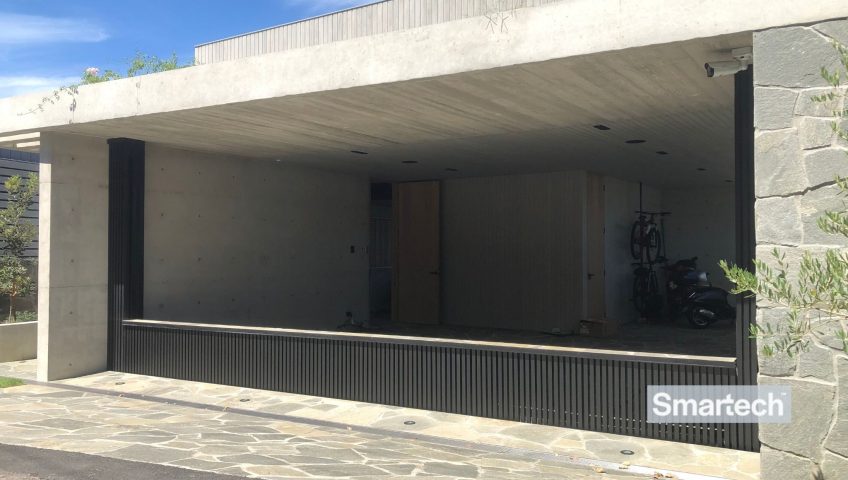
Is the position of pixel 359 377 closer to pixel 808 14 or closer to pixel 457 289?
pixel 808 14

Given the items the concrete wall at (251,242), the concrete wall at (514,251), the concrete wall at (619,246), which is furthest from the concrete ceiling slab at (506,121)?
the concrete wall at (619,246)

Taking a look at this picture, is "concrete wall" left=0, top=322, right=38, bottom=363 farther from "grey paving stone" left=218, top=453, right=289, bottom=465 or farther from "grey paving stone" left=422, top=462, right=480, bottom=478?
"grey paving stone" left=422, top=462, right=480, bottom=478

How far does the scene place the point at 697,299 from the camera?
41.9ft

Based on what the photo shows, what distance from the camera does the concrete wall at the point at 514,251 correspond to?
472 inches

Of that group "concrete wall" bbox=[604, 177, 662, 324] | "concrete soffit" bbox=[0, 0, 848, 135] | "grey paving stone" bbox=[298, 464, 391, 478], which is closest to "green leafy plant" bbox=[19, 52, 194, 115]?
"concrete soffit" bbox=[0, 0, 848, 135]

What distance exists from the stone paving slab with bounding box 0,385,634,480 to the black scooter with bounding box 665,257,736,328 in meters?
8.83

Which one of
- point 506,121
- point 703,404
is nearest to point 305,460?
point 703,404

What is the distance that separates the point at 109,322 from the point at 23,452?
3.69m

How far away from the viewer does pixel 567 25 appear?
4871 mm

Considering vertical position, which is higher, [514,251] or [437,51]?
[437,51]

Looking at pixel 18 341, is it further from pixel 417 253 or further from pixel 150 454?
pixel 417 253

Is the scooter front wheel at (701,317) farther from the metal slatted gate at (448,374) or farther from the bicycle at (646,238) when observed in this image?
the metal slatted gate at (448,374)

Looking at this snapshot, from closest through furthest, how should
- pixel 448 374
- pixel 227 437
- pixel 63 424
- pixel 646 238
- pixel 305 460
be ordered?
1. pixel 305 460
2. pixel 227 437
3. pixel 63 424
4. pixel 448 374
5. pixel 646 238

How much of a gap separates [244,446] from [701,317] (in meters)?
10.1
